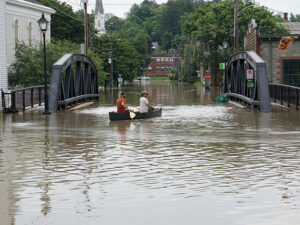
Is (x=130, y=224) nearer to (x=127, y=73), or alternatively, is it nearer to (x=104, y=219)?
(x=104, y=219)

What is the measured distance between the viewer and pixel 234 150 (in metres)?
16.2

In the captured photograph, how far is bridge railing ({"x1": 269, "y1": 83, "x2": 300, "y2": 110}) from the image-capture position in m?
33.6

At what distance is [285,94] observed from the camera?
37.3m

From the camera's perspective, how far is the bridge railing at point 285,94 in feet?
110

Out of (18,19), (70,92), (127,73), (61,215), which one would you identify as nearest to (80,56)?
(70,92)

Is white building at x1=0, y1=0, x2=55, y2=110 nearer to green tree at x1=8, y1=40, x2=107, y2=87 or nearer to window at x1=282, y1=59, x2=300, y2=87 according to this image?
green tree at x1=8, y1=40, x2=107, y2=87

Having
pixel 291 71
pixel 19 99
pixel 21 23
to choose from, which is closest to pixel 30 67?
pixel 21 23

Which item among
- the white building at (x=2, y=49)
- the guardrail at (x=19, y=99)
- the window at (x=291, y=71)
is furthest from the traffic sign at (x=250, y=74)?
the window at (x=291, y=71)

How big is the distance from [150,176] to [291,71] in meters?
42.0

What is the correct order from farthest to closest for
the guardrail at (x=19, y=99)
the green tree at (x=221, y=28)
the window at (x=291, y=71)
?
the green tree at (x=221, y=28) → the window at (x=291, y=71) → the guardrail at (x=19, y=99)

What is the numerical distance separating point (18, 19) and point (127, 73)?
52704mm

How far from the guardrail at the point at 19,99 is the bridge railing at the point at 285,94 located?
14.2 metres

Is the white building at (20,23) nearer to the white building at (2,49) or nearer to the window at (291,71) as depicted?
the white building at (2,49)

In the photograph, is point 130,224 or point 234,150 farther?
point 234,150
